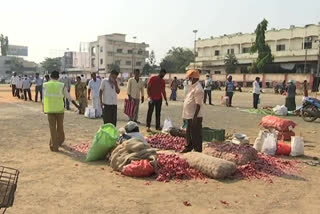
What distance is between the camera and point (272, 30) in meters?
65.7

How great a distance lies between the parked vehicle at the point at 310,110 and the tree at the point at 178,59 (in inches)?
2949

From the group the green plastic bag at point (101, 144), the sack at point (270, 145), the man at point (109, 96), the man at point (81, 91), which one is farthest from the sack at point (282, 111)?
the green plastic bag at point (101, 144)

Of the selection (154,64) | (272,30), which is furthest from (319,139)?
(154,64)

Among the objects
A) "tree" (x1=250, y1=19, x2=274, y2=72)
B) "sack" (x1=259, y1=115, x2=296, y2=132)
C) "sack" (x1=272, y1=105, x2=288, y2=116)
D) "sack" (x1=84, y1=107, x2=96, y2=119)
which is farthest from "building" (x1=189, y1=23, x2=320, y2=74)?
"sack" (x1=259, y1=115, x2=296, y2=132)

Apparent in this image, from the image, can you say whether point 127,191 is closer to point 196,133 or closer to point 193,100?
point 196,133

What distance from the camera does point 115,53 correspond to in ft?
322

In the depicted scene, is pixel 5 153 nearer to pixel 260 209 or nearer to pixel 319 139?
pixel 260 209

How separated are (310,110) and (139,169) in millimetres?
11172

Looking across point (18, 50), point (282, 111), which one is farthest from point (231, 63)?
point (18, 50)

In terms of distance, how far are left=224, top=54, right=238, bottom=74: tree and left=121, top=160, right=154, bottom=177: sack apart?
62247 mm

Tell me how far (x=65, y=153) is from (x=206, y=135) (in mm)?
3352

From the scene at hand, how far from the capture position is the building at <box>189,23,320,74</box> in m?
58.3

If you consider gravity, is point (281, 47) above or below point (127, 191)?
above

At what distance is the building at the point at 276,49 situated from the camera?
5828 centimetres
